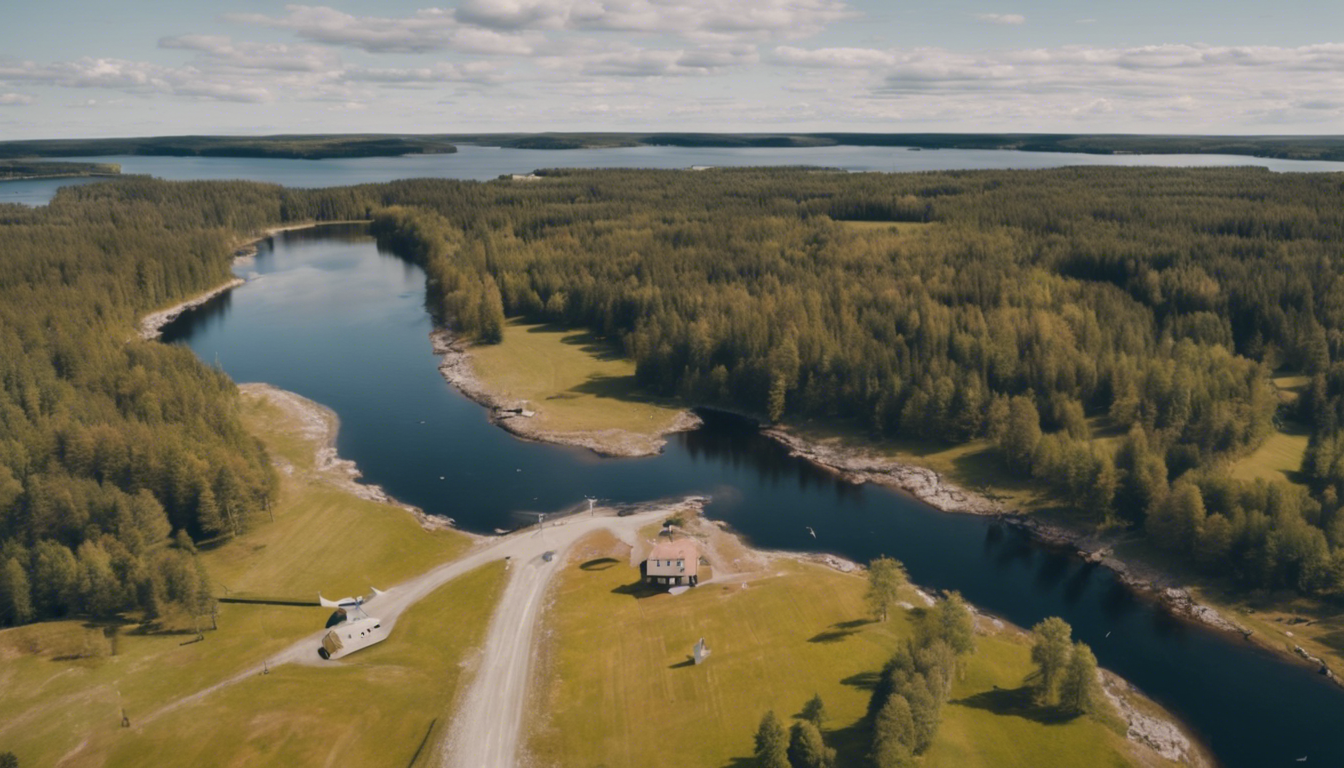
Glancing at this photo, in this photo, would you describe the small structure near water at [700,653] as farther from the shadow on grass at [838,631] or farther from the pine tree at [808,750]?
the pine tree at [808,750]

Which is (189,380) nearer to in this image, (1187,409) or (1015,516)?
(1015,516)

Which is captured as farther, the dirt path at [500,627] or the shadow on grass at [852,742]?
the dirt path at [500,627]

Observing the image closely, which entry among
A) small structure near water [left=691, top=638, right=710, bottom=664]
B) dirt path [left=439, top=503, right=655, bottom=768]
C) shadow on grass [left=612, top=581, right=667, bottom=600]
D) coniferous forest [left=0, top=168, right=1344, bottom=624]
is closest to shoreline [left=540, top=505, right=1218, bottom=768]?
dirt path [left=439, top=503, right=655, bottom=768]

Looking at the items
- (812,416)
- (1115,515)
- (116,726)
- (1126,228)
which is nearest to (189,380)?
(116,726)

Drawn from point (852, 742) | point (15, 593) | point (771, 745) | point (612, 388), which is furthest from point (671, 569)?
point (612, 388)

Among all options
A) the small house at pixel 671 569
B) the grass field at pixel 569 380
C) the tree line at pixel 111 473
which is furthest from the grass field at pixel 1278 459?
the tree line at pixel 111 473

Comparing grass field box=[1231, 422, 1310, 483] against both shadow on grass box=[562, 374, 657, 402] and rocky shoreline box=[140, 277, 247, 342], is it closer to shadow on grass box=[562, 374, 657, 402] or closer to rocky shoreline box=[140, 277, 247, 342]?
shadow on grass box=[562, 374, 657, 402]
